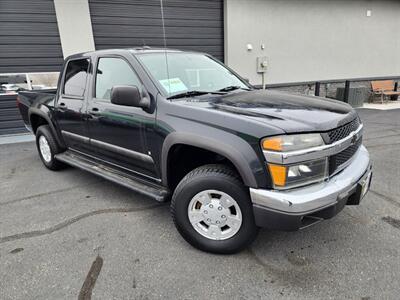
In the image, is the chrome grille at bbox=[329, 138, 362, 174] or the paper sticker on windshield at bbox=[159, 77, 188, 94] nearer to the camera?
the chrome grille at bbox=[329, 138, 362, 174]

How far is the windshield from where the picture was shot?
2889 millimetres

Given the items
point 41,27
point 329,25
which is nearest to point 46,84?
point 41,27

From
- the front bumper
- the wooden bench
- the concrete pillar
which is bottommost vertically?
the wooden bench

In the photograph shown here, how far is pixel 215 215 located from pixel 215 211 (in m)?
0.04

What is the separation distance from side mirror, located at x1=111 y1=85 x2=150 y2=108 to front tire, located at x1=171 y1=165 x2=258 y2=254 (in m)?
0.83

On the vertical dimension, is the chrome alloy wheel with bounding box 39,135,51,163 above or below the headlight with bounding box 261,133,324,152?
below

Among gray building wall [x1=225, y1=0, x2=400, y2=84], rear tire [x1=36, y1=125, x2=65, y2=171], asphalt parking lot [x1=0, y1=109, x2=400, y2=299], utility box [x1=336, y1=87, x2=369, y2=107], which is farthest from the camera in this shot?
utility box [x1=336, y1=87, x2=369, y2=107]

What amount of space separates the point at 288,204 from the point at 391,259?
1133 mm

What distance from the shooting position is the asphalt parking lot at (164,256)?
6.86 feet

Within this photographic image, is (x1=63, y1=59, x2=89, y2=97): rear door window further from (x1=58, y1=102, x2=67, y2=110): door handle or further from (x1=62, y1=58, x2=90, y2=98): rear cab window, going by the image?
(x1=58, y1=102, x2=67, y2=110): door handle

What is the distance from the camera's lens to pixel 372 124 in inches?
302

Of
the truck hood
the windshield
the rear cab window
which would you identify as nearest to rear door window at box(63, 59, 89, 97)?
the rear cab window

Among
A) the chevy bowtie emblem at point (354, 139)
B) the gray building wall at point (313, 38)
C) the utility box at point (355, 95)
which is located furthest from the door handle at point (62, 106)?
the utility box at point (355, 95)

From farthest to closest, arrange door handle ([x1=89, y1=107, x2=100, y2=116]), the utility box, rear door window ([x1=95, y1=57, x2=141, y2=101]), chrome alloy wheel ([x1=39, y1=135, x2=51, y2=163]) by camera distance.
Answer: the utility box < chrome alloy wheel ([x1=39, y1=135, x2=51, y2=163]) < door handle ([x1=89, y1=107, x2=100, y2=116]) < rear door window ([x1=95, y1=57, x2=141, y2=101])
